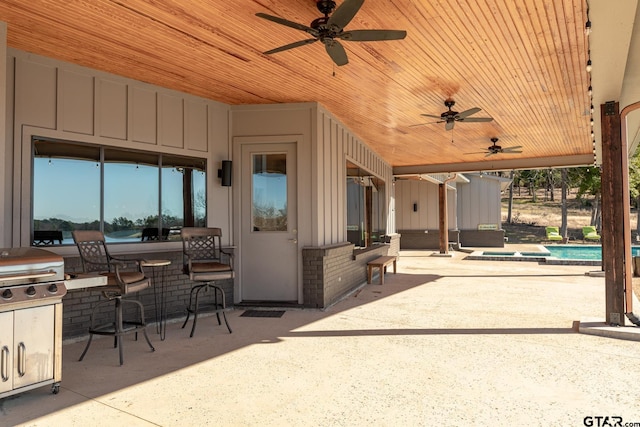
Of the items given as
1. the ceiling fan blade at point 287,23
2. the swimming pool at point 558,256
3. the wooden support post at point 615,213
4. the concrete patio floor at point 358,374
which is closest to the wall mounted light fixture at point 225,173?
the concrete patio floor at point 358,374

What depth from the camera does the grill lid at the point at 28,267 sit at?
2.67 meters

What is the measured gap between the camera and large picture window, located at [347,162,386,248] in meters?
8.59

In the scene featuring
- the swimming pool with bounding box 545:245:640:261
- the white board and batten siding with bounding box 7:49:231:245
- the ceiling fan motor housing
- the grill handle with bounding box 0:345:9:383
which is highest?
the ceiling fan motor housing

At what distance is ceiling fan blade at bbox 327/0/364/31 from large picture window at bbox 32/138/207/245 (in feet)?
9.80

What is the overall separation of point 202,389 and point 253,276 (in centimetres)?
303

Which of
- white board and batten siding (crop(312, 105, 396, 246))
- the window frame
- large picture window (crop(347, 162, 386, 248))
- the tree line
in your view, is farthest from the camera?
the tree line

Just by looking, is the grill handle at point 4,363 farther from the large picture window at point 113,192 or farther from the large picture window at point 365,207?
the large picture window at point 365,207

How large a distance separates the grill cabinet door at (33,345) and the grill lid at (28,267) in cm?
19

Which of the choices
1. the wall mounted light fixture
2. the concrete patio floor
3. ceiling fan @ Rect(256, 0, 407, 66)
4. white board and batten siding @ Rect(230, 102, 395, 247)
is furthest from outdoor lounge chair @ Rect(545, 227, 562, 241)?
ceiling fan @ Rect(256, 0, 407, 66)

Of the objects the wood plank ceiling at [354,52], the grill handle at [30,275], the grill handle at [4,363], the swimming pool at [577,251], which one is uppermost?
the wood plank ceiling at [354,52]

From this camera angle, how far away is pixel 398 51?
4.26 m

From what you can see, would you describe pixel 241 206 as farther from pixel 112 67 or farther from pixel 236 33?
pixel 236 33

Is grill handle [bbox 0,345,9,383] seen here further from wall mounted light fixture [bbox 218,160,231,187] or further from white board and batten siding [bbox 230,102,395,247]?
white board and batten siding [bbox 230,102,395,247]

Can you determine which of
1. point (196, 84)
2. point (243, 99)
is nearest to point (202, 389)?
point (196, 84)
